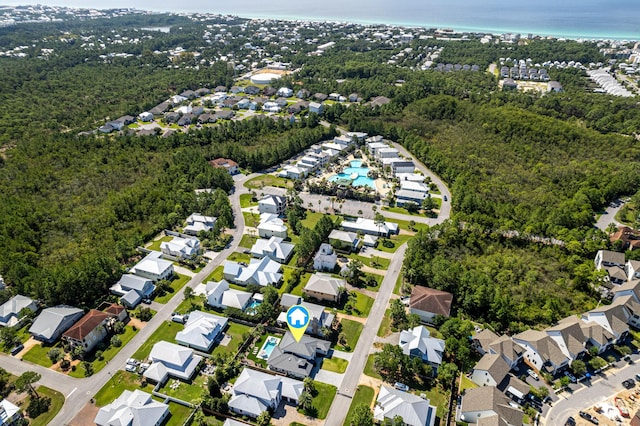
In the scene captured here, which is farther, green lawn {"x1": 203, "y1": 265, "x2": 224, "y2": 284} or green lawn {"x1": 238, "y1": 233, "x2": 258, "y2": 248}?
green lawn {"x1": 238, "y1": 233, "x2": 258, "y2": 248}

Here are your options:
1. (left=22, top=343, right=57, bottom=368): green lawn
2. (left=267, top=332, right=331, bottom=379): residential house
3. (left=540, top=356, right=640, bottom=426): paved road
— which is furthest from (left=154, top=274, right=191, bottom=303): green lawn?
(left=540, top=356, right=640, bottom=426): paved road

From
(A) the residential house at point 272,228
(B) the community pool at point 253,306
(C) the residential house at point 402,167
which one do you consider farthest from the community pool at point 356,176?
(B) the community pool at point 253,306

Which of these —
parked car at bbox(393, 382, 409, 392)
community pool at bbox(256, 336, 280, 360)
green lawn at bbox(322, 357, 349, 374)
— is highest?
parked car at bbox(393, 382, 409, 392)

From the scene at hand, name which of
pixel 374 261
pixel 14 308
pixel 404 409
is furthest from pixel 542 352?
pixel 14 308

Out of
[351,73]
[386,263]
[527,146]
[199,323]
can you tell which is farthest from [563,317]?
[351,73]

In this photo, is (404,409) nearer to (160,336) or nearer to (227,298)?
(227,298)

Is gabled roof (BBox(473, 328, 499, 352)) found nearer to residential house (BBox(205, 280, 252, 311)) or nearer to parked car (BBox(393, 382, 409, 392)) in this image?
parked car (BBox(393, 382, 409, 392))

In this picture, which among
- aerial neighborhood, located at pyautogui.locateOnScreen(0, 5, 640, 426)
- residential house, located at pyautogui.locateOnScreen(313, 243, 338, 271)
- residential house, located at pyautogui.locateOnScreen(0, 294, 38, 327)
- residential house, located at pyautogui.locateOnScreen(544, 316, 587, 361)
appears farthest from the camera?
residential house, located at pyautogui.locateOnScreen(313, 243, 338, 271)

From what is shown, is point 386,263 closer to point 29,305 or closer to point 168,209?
point 168,209
